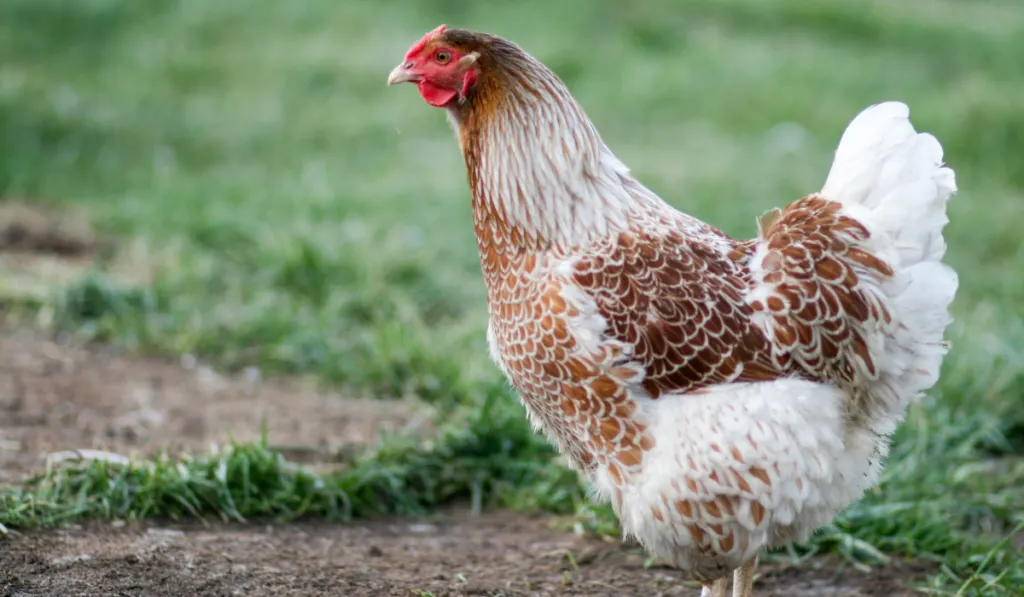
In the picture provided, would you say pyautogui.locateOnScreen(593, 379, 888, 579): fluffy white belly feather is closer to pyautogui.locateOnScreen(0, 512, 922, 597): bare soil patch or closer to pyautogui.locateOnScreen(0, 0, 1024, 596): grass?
pyautogui.locateOnScreen(0, 512, 922, 597): bare soil patch

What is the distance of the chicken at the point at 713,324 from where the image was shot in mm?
2877

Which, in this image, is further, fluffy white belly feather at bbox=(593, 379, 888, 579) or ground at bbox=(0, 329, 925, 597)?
ground at bbox=(0, 329, 925, 597)

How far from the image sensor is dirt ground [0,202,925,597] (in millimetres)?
3283

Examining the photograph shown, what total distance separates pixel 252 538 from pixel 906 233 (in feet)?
7.70

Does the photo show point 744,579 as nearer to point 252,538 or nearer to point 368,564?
point 368,564

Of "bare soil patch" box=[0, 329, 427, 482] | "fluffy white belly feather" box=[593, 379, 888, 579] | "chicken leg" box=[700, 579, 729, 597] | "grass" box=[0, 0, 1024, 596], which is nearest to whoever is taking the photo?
"fluffy white belly feather" box=[593, 379, 888, 579]

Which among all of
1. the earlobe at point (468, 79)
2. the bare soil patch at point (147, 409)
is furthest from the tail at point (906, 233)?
the bare soil patch at point (147, 409)

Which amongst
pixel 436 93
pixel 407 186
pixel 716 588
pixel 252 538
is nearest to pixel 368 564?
pixel 252 538

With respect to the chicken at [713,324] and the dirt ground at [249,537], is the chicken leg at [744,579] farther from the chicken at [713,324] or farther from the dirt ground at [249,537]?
the dirt ground at [249,537]

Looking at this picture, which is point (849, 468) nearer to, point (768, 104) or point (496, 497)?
point (496, 497)

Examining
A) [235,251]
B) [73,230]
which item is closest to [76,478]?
[235,251]

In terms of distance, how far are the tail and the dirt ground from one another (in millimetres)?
1039

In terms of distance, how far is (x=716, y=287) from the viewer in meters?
3.03

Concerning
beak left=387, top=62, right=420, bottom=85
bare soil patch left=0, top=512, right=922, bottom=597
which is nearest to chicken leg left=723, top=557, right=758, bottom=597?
bare soil patch left=0, top=512, right=922, bottom=597
